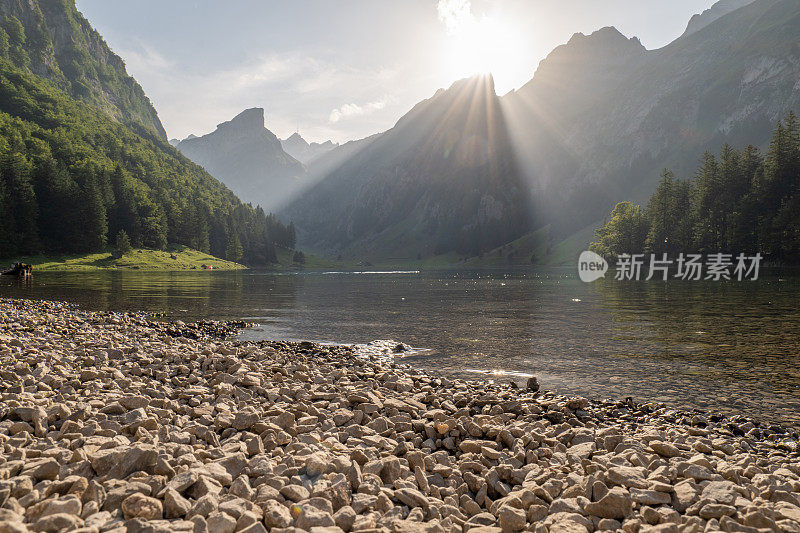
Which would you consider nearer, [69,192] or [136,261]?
[69,192]

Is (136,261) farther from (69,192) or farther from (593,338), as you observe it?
(593,338)

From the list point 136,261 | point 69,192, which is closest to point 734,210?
point 136,261

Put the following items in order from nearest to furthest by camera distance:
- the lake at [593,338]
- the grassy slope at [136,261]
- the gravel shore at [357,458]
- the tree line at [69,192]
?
the gravel shore at [357,458] < the lake at [593,338] < the grassy slope at [136,261] < the tree line at [69,192]

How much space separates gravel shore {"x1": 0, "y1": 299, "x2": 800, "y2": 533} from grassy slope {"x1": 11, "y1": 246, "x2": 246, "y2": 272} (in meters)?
120

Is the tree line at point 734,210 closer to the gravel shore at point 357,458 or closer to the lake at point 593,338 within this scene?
the lake at point 593,338

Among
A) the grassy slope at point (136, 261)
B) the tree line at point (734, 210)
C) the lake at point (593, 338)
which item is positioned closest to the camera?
the lake at point (593, 338)

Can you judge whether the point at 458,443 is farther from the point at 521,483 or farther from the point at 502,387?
the point at 502,387

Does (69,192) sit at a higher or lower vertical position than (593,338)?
higher

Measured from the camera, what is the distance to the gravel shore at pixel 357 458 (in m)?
5.37

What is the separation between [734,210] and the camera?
328 feet

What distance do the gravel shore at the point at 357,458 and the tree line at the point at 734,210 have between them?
10761cm

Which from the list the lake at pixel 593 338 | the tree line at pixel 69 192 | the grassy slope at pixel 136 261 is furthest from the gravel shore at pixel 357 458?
the tree line at pixel 69 192

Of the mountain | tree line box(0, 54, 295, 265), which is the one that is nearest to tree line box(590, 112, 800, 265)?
the mountain

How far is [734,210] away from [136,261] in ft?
530
